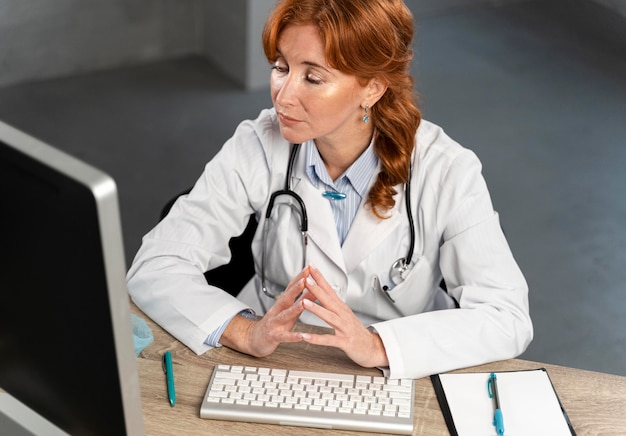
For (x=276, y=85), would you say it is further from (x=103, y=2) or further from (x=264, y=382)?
(x=103, y=2)

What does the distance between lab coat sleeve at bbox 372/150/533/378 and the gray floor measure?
1379 mm

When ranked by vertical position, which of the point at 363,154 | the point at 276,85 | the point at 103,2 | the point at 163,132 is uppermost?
the point at 276,85

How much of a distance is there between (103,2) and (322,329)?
11.2ft

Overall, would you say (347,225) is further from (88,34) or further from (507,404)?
(88,34)

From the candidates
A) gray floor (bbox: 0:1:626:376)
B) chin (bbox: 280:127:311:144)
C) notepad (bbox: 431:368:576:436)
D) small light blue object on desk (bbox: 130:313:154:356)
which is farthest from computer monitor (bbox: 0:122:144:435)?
gray floor (bbox: 0:1:626:376)

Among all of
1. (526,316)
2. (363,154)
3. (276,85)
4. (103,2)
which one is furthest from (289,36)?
(103,2)

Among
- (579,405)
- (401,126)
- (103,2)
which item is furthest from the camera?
(103,2)

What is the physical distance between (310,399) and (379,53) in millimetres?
702

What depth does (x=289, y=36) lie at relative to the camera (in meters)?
1.82

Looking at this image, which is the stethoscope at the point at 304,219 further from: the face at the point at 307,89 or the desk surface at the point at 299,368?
the desk surface at the point at 299,368

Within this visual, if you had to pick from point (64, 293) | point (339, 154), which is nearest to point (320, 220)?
point (339, 154)

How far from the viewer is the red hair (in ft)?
5.86

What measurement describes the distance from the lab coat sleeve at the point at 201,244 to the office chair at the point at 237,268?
0.10m

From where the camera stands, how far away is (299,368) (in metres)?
1.69
